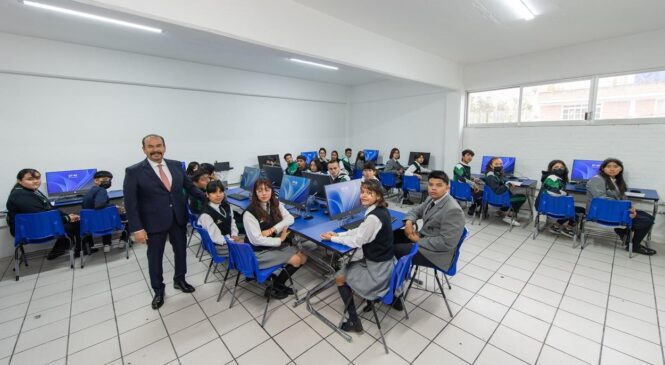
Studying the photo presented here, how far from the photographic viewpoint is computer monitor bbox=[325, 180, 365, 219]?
104 inches

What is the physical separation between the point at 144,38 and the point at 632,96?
7480 millimetres

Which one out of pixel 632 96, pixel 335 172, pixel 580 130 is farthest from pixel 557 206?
pixel 335 172

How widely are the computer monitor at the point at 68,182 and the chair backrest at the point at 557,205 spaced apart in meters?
6.75

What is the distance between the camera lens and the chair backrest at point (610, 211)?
3.41 meters

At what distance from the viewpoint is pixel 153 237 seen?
247 centimetres

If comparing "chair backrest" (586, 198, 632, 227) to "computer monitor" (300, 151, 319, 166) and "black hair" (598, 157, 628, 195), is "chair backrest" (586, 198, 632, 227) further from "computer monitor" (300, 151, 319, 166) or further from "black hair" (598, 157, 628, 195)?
"computer monitor" (300, 151, 319, 166)

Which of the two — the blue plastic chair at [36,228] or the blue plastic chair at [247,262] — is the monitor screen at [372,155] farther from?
the blue plastic chair at [36,228]

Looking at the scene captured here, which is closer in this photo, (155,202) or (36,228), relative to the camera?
(155,202)

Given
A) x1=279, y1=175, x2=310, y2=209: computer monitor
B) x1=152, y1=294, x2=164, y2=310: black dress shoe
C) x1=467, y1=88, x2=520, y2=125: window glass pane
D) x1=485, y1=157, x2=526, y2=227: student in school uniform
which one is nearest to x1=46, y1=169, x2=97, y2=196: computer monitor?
x1=152, y1=294, x2=164, y2=310: black dress shoe

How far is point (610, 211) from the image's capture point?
137 inches

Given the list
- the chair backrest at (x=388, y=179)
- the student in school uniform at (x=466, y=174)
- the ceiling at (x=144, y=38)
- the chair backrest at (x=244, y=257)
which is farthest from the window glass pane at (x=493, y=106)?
the chair backrest at (x=244, y=257)

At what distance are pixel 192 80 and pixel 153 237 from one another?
13.5 feet

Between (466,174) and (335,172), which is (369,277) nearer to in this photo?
(335,172)

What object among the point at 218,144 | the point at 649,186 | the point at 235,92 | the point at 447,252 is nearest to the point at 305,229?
the point at 447,252
